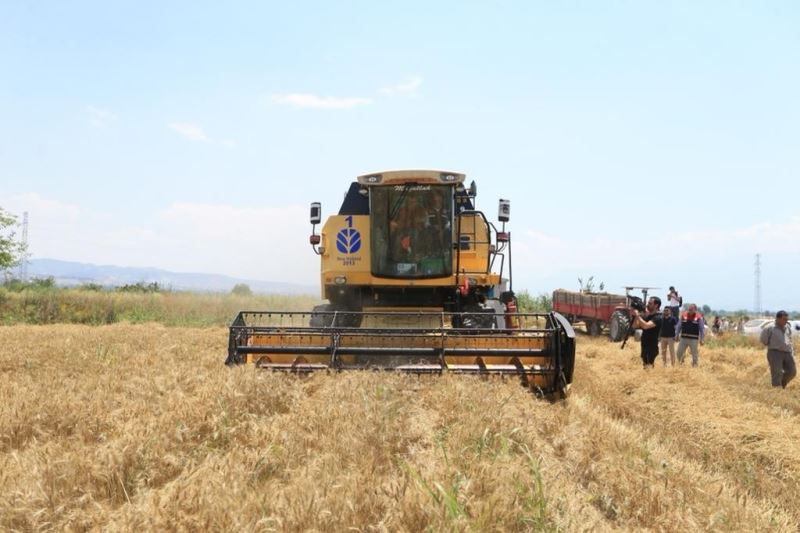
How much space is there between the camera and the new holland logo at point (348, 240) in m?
8.78

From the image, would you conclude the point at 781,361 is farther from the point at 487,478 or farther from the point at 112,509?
the point at 112,509

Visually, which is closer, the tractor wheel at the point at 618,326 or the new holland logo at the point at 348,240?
the new holland logo at the point at 348,240

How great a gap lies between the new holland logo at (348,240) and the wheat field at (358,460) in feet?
10.0

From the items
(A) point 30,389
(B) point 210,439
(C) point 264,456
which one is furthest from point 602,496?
(A) point 30,389

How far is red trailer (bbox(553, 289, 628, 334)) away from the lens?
67.3ft

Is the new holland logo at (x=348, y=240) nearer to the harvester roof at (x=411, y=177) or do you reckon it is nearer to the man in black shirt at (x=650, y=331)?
the harvester roof at (x=411, y=177)

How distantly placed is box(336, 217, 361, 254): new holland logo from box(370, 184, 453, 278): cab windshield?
0.25 metres

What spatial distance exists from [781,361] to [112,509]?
10.5m

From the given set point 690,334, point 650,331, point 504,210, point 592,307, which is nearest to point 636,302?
point 592,307

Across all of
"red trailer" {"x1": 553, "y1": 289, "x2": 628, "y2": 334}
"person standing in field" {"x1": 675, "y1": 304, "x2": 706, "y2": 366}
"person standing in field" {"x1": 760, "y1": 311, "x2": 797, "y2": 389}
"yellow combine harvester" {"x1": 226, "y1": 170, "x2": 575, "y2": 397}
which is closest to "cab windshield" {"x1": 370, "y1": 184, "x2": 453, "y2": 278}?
"yellow combine harvester" {"x1": 226, "y1": 170, "x2": 575, "y2": 397}

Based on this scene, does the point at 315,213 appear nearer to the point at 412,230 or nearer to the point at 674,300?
the point at 412,230

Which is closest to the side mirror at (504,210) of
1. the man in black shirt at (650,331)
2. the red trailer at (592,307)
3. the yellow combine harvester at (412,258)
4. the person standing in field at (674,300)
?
the yellow combine harvester at (412,258)

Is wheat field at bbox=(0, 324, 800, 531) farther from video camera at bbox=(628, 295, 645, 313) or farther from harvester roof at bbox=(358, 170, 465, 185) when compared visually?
video camera at bbox=(628, 295, 645, 313)

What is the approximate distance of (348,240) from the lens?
8.84m
